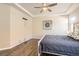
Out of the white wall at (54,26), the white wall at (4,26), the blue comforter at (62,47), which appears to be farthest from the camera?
the white wall at (54,26)

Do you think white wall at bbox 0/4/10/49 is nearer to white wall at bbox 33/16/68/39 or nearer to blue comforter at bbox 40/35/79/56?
blue comforter at bbox 40/35/79/56

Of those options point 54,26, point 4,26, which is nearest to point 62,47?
point 4,26

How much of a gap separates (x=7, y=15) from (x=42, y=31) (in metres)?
4.01

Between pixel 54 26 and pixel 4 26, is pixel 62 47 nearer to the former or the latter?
pixel 4 26

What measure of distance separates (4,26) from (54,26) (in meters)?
4.40

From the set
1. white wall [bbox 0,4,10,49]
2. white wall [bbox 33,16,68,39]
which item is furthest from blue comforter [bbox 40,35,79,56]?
white wall [bbox 33,16,68,39]

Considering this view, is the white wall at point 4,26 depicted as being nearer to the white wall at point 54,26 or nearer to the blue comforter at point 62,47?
the blue comforter at point 62,47

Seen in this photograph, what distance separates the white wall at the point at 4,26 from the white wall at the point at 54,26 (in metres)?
3.84

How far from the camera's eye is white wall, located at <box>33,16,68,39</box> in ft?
24.8

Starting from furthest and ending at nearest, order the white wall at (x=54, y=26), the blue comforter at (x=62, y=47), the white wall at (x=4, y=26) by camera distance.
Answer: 1. the white wall at (x=54, y=26)
2. the white wall at (x=4, y=26)
3. the blue comforter at (x=62, y=47)

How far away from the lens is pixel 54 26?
7.67 m

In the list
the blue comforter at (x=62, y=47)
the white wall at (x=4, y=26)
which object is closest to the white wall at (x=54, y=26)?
the white wall at (x=4, y=26)

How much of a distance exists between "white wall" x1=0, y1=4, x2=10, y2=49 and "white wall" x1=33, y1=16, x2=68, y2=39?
151 inches

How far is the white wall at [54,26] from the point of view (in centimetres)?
756
